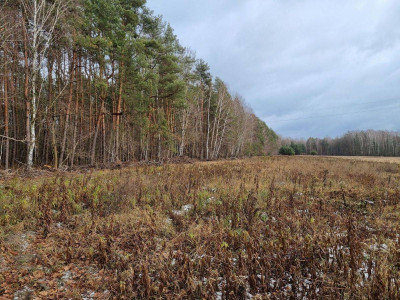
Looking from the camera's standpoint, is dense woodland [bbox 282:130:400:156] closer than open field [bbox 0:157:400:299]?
No

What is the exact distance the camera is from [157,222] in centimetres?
425

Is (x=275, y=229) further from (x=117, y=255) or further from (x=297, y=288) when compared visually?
(x=117, y=255)

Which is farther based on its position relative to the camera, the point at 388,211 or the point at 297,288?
the point at 388,211

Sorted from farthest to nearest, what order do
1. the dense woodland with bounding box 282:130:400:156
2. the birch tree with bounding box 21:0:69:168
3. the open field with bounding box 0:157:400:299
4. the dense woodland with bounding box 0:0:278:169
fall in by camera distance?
the dense woodland with bounding box 282:130:400:156, the dense woodland with bounding box 0:0:278:169, the birch tree with bounding box 21:0:69:168, the open field with bounding box 0:157:400:299

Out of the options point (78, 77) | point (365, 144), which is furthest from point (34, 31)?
point (365, 144)

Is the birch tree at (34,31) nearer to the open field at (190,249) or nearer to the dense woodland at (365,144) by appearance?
the open field at (190,249)

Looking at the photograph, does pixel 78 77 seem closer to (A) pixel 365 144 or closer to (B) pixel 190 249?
(B) pixel 190 249

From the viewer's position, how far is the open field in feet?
7.87

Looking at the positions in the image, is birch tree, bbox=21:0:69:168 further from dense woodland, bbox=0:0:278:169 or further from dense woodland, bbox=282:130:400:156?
dense woodland, bbox=282:130:400:156

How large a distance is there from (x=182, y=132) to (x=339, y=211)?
21626mm

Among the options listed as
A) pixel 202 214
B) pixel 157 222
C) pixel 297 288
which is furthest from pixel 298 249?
pixel 157 222

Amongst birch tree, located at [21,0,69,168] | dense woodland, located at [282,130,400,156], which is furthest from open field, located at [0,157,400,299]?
dense woodland, located at [282,130,400,156]

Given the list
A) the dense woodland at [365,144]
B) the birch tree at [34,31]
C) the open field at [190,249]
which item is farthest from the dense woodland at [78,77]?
the dense woodland at [365,144]

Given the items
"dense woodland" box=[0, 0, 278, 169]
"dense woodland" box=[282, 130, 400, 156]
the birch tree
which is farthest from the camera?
"dense woodland" box=[282, 130, 400, 156]
